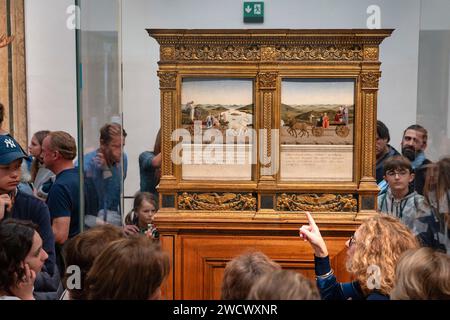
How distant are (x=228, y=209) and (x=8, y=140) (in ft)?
3.03

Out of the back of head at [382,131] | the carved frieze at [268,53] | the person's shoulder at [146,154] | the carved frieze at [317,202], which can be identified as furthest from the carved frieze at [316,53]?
the person's shoulder at [146,154]

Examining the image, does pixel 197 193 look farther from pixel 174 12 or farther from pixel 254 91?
pixel 174 12

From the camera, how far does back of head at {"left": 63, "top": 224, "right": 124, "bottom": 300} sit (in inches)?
89.6

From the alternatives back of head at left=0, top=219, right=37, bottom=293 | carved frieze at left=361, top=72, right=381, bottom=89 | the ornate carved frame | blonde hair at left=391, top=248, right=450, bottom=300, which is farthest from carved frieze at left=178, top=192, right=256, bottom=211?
blonde hair at left=391, top=248, right=450, bottom=300

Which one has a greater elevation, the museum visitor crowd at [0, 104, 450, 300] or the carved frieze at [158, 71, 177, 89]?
the carved frieze at [158, 71, 177, 89]

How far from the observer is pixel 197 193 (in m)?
2.93

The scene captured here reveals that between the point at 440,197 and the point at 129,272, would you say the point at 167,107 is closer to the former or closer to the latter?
the point at 129,272

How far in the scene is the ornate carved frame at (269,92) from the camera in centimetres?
283

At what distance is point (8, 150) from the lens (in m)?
Result: 2.68

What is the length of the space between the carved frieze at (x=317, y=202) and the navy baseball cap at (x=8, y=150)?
1.06 metres

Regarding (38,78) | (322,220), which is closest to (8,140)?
(38,78)

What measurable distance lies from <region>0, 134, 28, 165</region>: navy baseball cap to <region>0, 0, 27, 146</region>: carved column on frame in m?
0.17

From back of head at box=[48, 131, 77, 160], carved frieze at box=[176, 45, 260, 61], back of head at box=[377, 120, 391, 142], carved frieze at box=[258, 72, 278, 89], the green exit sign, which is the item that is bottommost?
back of head at box=[48, 131, 77, 160]

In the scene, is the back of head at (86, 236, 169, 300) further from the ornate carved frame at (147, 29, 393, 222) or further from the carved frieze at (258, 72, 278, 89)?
the carved frieze at (258, 72, 278, 89)
